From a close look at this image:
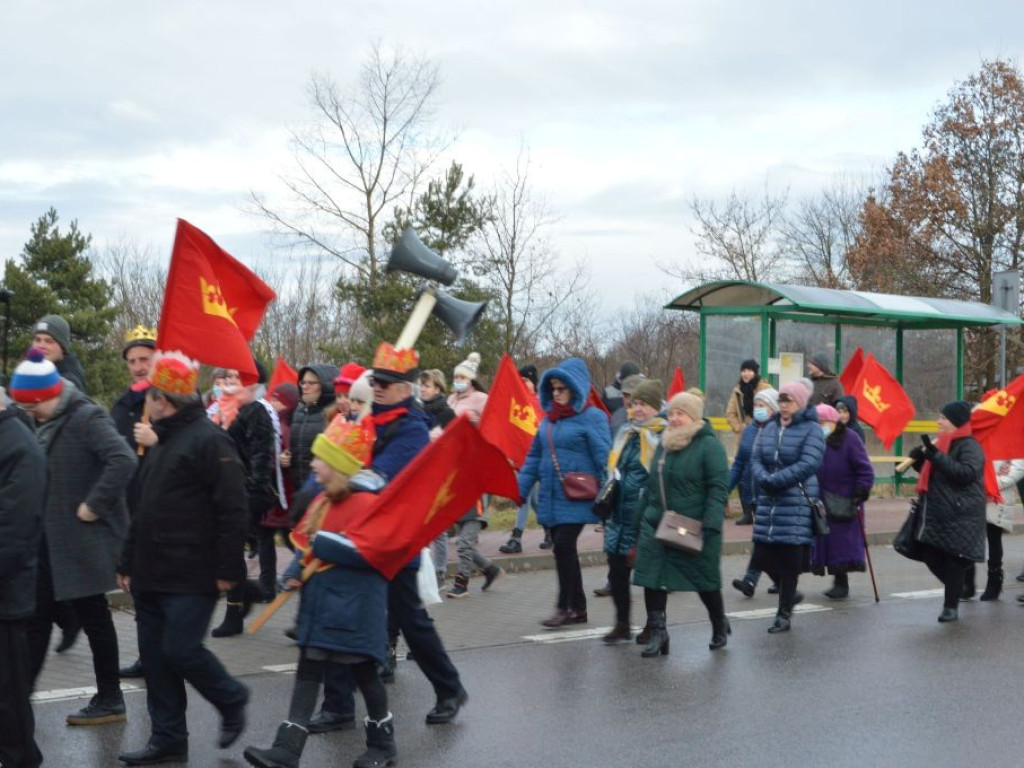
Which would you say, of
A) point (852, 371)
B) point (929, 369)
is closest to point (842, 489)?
point (852, 371)

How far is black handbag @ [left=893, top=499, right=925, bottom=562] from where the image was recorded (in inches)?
420

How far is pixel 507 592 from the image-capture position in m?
11.6

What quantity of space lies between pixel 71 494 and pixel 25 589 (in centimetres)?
116

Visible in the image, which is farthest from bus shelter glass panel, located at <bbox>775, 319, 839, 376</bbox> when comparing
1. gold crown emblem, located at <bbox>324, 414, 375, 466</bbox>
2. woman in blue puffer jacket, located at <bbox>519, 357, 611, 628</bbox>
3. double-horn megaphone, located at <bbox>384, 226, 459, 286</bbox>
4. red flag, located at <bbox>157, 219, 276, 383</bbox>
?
gold crown emblem, located at <bbox>324, 414, 375, 466</bbox>

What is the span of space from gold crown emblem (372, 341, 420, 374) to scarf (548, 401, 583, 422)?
295 cm

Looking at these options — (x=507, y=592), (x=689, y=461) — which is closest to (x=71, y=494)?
(x=689, y=461)

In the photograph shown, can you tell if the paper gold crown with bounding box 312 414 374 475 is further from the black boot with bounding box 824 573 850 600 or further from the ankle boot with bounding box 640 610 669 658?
the black boot with bounding box 824 573 850 600

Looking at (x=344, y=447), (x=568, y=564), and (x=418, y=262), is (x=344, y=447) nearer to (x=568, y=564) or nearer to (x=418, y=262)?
(x=418, y=262)

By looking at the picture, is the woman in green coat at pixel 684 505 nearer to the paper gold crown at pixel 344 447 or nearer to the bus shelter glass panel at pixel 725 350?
the paper gold crown at pixel 344 447

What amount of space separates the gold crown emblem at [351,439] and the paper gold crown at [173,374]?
68 centimetres

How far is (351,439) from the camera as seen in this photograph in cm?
594

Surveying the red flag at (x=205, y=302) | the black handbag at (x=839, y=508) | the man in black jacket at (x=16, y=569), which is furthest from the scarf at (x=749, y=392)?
the man in black jacket at (x=16, y=569)

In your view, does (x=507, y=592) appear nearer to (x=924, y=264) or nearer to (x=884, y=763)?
(x=884, y=763)

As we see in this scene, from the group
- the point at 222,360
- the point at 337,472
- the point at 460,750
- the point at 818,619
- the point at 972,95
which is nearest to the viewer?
the point at 337,472
